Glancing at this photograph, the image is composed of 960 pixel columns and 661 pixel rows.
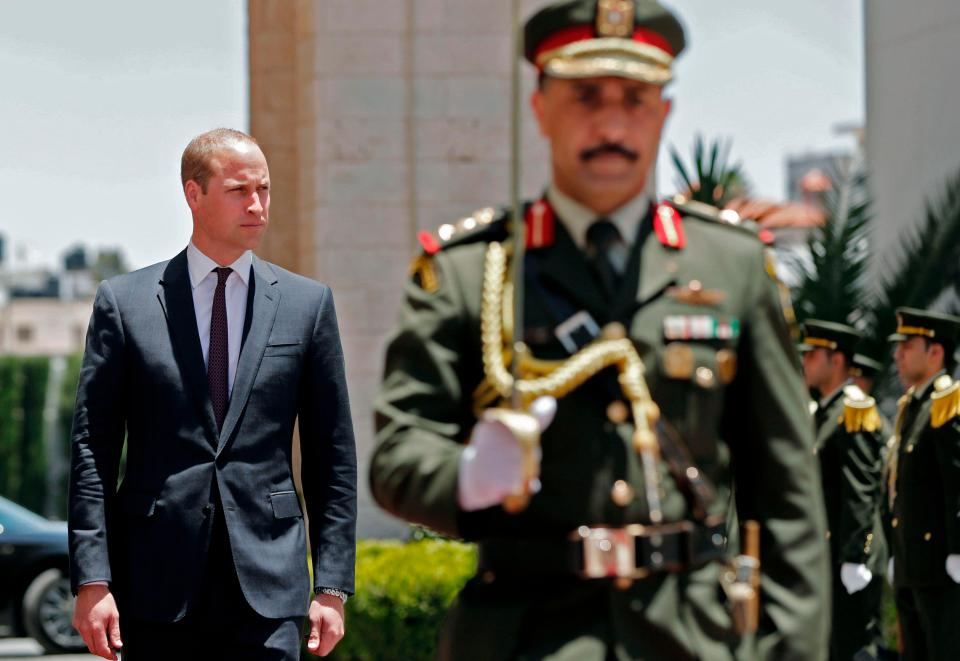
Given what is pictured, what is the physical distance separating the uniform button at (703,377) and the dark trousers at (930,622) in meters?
5.72

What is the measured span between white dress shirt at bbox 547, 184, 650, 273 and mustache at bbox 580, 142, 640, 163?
0.43ft

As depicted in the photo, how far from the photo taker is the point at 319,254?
40.6 feet

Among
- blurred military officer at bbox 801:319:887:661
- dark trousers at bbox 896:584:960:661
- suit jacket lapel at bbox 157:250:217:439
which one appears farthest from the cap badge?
blurred military officer at bbox 801:319:887:661

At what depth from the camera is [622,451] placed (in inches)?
142

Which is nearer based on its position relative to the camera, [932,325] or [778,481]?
[778,481]

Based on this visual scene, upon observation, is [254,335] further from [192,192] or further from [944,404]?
[944,404]

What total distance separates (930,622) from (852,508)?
129cm

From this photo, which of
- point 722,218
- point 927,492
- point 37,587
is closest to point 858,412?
point 927,492

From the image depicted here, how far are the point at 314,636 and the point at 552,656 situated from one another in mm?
1904

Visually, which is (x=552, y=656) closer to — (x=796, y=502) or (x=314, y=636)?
(x=796, y=502)

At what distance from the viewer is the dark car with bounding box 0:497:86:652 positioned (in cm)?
1559

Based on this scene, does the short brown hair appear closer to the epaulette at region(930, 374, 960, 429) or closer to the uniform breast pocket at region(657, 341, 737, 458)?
the uniform breast pocket at region(657, 341, 737, 458)

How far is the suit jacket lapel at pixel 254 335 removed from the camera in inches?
206

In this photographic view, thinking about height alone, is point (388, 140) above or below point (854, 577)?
above
